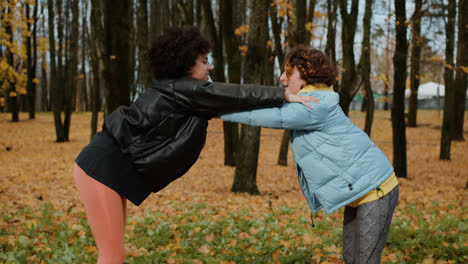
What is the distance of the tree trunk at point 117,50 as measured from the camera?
265 inches

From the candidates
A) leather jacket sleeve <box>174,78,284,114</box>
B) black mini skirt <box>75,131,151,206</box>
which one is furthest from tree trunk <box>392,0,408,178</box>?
black mini skirt <box>75,131,151,206</box>

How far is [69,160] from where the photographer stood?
1338 cm

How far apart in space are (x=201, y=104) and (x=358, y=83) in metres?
8.24

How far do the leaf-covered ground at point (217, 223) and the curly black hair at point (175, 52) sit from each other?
2274 mm

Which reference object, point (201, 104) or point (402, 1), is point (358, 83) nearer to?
point (402, 1)

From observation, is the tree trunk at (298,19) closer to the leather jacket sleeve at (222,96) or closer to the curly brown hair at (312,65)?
the curly brown hair at (312,65)

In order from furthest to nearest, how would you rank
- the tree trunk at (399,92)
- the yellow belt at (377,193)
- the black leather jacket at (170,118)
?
the tree trunk at (399,92), the yellow belt at (377,193), the black leather jacket at (170,118)

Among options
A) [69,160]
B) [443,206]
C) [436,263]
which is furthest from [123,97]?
[69,160]

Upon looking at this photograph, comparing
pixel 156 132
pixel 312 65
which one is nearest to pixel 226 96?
pixel 156 132

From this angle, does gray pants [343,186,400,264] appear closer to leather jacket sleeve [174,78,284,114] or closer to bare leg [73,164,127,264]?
leather jacket sleeve [174,78,284,114]

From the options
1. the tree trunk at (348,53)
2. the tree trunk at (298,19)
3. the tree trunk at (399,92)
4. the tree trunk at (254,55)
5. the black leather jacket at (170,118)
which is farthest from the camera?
the tree trunk at (298,19)

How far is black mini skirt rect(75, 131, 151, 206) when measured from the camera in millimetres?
2299

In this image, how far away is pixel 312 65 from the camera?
8.11ft

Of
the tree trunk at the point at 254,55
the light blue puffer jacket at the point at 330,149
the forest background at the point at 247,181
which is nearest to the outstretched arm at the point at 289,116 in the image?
the light blue puffer jacket at the point at 330,149
